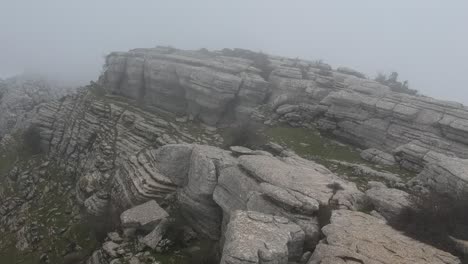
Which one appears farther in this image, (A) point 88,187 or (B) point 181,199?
(A) point 88,187

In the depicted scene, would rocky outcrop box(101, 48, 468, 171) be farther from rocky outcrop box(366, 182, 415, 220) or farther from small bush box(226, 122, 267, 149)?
rocky outcrop box(366, 182, 415, 220)

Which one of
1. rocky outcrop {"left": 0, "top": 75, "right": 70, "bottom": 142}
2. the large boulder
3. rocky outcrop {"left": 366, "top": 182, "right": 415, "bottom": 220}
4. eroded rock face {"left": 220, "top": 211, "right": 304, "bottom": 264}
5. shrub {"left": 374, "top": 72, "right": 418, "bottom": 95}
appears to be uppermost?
shrub {"left": 374, "top": 72, "right": 418, "bottom": 95}

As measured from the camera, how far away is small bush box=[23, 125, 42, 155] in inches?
1991

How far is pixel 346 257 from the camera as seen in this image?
45.0 feet

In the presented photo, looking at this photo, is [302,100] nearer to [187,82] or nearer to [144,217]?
[187,82]

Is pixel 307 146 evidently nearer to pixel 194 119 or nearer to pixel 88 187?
pixel 194 119

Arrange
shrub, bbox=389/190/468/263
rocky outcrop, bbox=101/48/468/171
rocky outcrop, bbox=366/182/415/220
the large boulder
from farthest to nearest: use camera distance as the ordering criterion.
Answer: rocky outcrop, bbox=101/48/468/171 < the large boulder < rocky outcrop, bbox=366/182/415/220 < shrub, bbox=389/190/468/263

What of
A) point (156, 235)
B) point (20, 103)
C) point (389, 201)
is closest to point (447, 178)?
point (389, 201)

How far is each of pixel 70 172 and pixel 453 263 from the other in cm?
4157

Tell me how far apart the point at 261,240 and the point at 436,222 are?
8605mm

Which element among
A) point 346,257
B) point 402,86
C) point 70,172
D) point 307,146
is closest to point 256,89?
point 307,146

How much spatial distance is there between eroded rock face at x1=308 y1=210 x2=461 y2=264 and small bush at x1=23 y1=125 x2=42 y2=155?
48038 millimetres

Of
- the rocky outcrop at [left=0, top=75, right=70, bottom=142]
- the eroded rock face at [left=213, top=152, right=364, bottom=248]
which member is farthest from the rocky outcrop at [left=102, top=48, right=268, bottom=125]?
the eroded rock face at [left=213, top=152, right=364, bottom=248]

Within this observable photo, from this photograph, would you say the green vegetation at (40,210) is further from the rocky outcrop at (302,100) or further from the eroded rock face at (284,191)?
the rocky outcrop at (302,100)
